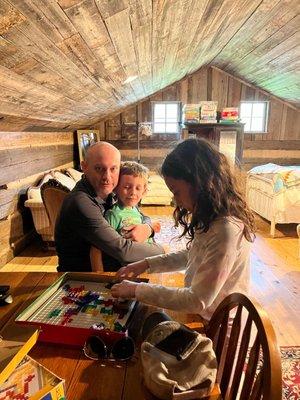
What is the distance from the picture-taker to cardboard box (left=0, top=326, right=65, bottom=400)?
2.22 feet

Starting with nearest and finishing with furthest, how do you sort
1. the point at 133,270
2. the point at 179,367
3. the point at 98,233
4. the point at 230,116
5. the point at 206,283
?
1. the point at 179,367
2. the point at 206,283
3. the point at 133,270
4. the point at 98,233
5. the point at 230,116

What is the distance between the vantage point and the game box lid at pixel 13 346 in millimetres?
687

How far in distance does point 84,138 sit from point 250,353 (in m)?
5.81

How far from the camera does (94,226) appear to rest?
4.87ft

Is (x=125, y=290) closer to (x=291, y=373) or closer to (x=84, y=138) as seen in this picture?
(x=291, y=373)

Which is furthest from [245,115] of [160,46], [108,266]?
[108,266]

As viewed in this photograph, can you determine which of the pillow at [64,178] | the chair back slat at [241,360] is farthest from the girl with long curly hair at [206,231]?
the pillow at [64,178]

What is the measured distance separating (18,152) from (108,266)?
2492 millimetres

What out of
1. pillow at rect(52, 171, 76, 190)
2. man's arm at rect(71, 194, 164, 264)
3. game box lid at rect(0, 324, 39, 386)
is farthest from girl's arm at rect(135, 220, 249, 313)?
pillow at rect(52, 171, 76, 190)

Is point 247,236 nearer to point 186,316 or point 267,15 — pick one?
point 186,316

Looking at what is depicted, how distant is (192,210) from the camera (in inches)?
44.6

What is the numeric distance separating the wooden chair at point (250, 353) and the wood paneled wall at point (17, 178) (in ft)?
9.47

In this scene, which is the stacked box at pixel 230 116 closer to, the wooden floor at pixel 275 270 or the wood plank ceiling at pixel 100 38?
the wood plank ceiling at pixel 100 38

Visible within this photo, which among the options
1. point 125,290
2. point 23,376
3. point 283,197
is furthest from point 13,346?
point 283,197
